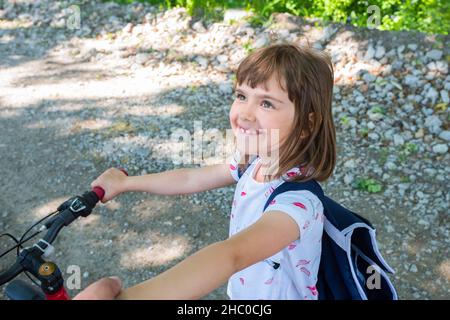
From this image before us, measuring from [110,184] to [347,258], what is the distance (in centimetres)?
98

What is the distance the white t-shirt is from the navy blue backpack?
0.12 feet

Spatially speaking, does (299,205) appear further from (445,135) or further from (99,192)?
(445,135)

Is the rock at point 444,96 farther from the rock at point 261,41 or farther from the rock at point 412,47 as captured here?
the rock at point 261,41

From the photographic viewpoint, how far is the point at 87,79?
5398 millimetres

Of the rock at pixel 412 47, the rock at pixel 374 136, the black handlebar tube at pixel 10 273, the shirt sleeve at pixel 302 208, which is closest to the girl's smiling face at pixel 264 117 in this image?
the shirt sleeve at pixel 302 208

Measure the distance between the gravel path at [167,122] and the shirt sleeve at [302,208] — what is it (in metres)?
1.78

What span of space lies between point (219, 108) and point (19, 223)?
2099 millimetres

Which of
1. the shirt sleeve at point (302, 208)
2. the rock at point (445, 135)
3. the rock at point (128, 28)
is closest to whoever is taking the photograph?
the shirt sleeve at point (302, 208)

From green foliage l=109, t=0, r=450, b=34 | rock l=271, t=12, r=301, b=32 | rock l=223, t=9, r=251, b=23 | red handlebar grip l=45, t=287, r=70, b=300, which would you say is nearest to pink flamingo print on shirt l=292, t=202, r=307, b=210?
red handlebar grip l=45, t=287, r=70, b=300

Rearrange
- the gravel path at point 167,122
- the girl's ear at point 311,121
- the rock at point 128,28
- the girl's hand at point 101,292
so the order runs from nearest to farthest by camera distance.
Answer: the girl's hand at point 101,292
the girl's ear at point 311,121
the gravel path at point 167,122
the rock at point 128,28

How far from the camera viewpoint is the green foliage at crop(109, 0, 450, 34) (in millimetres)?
5539

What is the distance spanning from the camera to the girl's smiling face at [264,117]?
1784 millimetres

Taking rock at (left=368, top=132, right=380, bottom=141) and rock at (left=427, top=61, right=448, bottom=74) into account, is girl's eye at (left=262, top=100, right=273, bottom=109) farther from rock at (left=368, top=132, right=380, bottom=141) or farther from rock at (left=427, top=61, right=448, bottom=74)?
rock at (left=427, top=61, right=448, bottom=74)

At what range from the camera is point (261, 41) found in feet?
18.1
